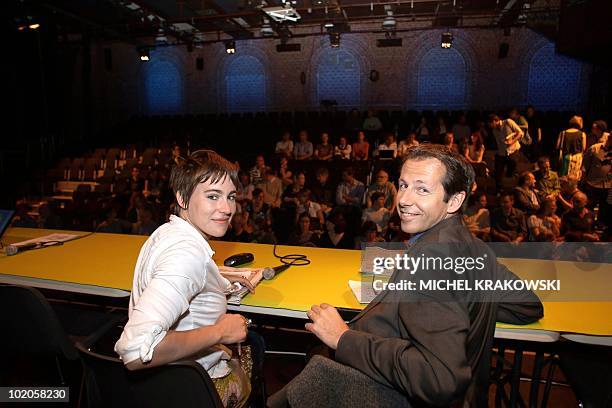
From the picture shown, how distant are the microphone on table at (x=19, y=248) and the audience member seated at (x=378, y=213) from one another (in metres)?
3.58

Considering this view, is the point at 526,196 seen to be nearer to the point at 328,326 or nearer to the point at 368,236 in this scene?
the point at 368,236

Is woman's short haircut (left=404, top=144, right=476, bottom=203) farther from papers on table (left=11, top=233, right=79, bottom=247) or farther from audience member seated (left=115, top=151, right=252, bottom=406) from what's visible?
papers on table (left=11, top=233, right=79, bottom=247)

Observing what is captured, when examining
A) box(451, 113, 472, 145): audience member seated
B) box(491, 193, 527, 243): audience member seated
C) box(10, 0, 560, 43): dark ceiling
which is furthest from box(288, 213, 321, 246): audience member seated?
box(10, 0, 560, 43): dark ceiling

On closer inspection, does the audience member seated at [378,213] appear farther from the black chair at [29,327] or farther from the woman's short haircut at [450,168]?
the black chair at [29,327]

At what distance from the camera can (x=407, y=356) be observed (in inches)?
38.5

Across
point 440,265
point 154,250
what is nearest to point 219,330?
point 154,250

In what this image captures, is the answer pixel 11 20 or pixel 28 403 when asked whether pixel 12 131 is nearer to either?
pixel 11 20

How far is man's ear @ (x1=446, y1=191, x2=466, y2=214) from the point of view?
50.6 inches

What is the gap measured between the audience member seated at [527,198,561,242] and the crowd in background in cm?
1

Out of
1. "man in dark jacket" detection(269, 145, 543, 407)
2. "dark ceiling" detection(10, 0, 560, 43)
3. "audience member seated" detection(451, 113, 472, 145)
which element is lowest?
"man in dark jacket" detection(269, 145, 543, 407)

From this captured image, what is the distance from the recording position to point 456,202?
1293 millimetres

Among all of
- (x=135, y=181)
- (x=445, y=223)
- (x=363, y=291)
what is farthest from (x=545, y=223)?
(x=135, y=181)

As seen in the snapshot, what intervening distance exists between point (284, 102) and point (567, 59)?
26.7ft

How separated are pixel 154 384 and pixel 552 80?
13.2 meters
